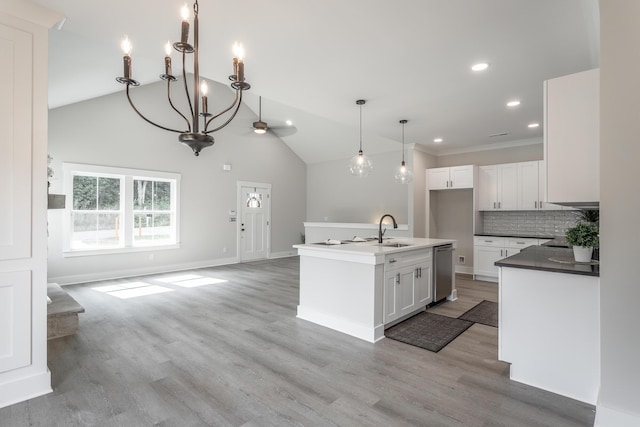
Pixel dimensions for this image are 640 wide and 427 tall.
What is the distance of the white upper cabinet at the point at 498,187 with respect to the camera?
6160 millimetres

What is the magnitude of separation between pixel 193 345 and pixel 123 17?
2846 millimetres

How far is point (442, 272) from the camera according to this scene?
14.8 ft

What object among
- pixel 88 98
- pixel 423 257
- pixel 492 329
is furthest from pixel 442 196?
pixel 88 98

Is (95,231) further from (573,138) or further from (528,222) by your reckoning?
(528,222)

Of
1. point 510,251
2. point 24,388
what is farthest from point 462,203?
point 24,388

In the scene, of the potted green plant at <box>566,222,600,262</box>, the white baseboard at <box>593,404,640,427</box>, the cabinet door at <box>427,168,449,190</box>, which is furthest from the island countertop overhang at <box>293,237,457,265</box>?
the cabinet door at <box>427,168,449,190</box>

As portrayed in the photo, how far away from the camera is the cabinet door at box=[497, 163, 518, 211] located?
6.13 meters

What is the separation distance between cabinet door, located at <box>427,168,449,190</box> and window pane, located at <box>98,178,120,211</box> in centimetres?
642

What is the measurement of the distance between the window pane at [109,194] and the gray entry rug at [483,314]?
20.7 feet

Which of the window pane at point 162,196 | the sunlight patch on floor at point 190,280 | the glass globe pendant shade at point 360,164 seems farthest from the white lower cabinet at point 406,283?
the window pane at point 162,196

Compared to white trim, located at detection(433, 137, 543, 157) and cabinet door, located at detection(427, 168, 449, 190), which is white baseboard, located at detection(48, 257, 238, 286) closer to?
cabinet door, located at detection(427, 168, 449, 190)

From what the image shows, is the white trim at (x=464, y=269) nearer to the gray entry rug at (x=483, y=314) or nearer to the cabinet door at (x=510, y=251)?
the cabinet door at (x=510, y=251)

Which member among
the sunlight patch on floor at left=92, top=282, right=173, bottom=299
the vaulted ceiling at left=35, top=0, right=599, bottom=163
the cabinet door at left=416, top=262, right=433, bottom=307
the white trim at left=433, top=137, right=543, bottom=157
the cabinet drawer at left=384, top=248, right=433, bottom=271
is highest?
the vaulted ceiling at left=35, top=0, right=599, bottom=163

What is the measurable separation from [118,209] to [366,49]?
225 inches
